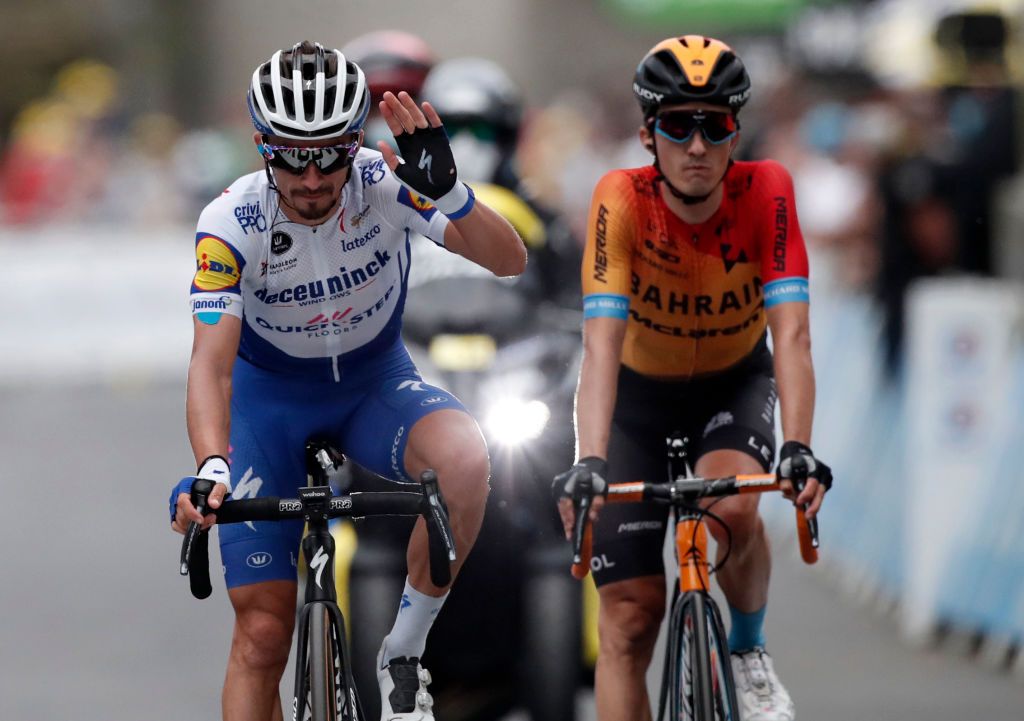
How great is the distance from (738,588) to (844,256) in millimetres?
8310

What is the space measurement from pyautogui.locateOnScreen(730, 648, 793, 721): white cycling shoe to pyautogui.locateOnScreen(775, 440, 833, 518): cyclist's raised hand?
83 centimetres

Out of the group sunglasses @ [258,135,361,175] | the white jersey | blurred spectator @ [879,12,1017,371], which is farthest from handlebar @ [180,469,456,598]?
blurred spectator @ [879,12,1017,371]

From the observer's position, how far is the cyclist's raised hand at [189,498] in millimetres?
5770

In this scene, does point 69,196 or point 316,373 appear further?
point 69,196

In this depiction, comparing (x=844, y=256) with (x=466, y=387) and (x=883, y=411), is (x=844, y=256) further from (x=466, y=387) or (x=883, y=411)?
(x=466, y=387)

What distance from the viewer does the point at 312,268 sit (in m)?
6.52

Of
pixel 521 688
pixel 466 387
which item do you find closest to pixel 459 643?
pixel 521 688

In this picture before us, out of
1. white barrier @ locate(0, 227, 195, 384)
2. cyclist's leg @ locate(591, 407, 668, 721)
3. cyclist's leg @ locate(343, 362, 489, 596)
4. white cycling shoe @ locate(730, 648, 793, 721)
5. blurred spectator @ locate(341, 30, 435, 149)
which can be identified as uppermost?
white barrier @ locate(0, 227, 195, 384)

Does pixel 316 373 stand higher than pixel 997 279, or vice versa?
pixel 997 279

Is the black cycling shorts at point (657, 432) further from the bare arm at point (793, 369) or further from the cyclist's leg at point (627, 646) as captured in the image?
the bare arm at point (793, 369)

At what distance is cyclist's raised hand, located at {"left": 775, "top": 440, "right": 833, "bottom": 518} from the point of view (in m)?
5.99

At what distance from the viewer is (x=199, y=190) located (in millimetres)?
25109

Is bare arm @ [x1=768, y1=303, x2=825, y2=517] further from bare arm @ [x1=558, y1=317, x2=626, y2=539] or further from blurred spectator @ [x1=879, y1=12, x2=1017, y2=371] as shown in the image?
blurred spectator @ [x1=879, y1=12, x2=1017, y2=371]

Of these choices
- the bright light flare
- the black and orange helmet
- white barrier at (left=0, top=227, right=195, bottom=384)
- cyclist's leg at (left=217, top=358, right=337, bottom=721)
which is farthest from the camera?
white barrier at (left=0, top=227, right=195, bottom=384)
